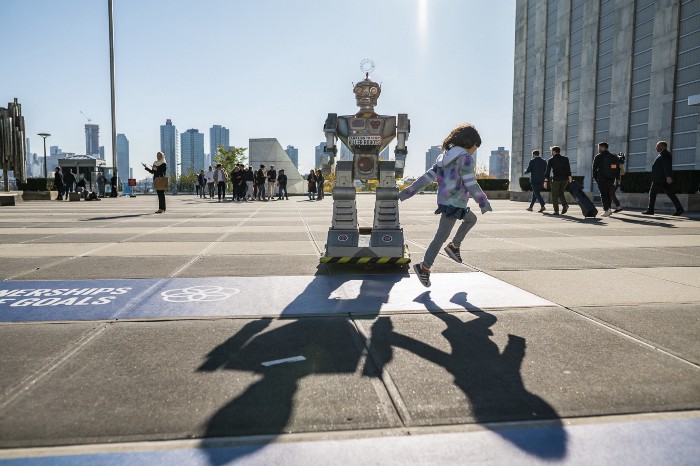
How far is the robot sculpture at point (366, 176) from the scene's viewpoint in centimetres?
671

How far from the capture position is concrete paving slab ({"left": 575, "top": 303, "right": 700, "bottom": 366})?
3.43 meters

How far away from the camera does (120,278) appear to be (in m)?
5.76

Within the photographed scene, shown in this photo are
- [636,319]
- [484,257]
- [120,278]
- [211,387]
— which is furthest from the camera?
[484,257]

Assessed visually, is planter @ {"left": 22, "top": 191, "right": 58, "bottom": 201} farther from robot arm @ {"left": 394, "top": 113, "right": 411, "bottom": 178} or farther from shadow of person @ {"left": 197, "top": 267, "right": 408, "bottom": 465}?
shadow of person @ {"left": 197, "top": 267, "right": 408, "bottom": 465}

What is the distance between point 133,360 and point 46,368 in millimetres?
455

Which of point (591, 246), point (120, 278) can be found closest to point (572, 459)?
point (120, 278)

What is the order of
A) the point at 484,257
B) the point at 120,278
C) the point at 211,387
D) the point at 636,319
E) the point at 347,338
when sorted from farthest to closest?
the point at 484,257
the point at 120,278
the point at 636,319
the point at 347,338
the point at 211,387

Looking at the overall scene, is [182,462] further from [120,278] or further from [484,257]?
[484,257]

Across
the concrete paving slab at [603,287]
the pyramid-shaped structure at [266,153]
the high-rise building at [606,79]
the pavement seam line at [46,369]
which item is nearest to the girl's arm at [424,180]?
the concrete paving slab at [603,287]

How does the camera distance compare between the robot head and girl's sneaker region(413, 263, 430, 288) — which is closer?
girl's sneaker region(413, 263, 430, 288)

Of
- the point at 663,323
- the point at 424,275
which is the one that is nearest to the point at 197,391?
the point at 424,275

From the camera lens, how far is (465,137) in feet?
17.8

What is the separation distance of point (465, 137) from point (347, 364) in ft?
10.3

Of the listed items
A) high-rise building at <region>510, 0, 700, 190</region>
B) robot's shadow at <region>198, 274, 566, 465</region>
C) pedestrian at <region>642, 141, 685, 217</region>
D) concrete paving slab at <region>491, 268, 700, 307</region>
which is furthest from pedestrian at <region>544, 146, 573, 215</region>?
robot's shadow at <region>198, 274, 566, 465</region>
